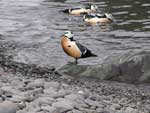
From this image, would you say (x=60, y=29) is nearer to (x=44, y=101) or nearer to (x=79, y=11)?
(x=79, y=11)

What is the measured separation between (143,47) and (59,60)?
3.12 m

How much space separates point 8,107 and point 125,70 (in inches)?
220

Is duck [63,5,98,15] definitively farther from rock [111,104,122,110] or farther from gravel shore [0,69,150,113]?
rock [111,104,122,110]

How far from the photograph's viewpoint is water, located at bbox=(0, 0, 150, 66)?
16266 mm

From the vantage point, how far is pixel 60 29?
68.8 feet

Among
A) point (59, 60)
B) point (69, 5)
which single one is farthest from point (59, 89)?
point (69, 5)

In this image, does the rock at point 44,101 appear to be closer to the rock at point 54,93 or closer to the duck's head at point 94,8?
the rock at point 54,93

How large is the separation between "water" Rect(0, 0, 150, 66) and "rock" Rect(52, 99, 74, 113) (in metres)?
6.30

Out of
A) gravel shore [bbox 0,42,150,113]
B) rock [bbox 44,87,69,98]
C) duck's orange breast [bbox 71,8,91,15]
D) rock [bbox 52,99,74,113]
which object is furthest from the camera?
duck's orange breast [bbox 71,8,91,15]

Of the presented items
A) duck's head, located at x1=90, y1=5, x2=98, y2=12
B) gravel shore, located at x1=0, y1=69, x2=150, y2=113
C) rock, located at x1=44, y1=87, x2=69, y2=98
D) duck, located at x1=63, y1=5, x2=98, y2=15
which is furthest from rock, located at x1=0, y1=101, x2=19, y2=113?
duck's head, located at x1=90, y1=5, x2=98, y2=12

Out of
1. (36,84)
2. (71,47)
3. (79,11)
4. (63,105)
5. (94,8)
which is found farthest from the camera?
(79,11)

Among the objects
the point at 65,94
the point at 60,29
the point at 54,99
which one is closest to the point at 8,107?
the point at 54,99

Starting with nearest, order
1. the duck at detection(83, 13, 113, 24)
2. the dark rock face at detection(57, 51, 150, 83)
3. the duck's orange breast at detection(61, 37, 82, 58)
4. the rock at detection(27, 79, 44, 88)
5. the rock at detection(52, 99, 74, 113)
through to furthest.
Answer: the rock at detection(52, 99, 74, 113) < the rock at detection(27, 79, 44, 88) < the dark rock face at detection(57, 51, 150, 83) < the duck's orange breast at detection(61, 37, 82, 58) < the duck at detection(83, 13, 113, 24)

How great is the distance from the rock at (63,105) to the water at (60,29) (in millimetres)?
6303
